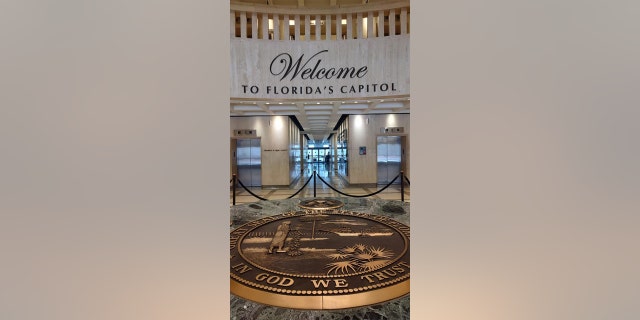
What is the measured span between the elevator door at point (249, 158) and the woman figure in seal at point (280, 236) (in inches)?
286

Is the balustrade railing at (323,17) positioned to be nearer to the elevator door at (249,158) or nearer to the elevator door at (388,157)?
the elevator door at (249,158)

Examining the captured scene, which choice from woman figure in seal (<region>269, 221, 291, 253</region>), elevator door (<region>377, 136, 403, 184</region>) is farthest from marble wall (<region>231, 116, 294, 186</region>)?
woman figure in seal (<region>269, 221, 291, 253</region>)

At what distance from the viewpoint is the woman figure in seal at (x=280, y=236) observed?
382 cm

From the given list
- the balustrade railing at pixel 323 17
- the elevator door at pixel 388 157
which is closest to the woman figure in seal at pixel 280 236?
the balustrade railing at pixel 323 17

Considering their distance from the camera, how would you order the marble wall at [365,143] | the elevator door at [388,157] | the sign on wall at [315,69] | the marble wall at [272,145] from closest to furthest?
the sign on wall at [315,69] → the marble wall at [272,145] → the marble wall at [365,143] → the elevator door at [388,157]

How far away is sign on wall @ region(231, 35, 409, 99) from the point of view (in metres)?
7.05

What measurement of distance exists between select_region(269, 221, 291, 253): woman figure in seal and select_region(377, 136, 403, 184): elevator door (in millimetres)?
7814

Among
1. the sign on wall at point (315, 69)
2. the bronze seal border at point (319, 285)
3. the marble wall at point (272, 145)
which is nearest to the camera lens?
the bronze seal border at point (319, 285)
